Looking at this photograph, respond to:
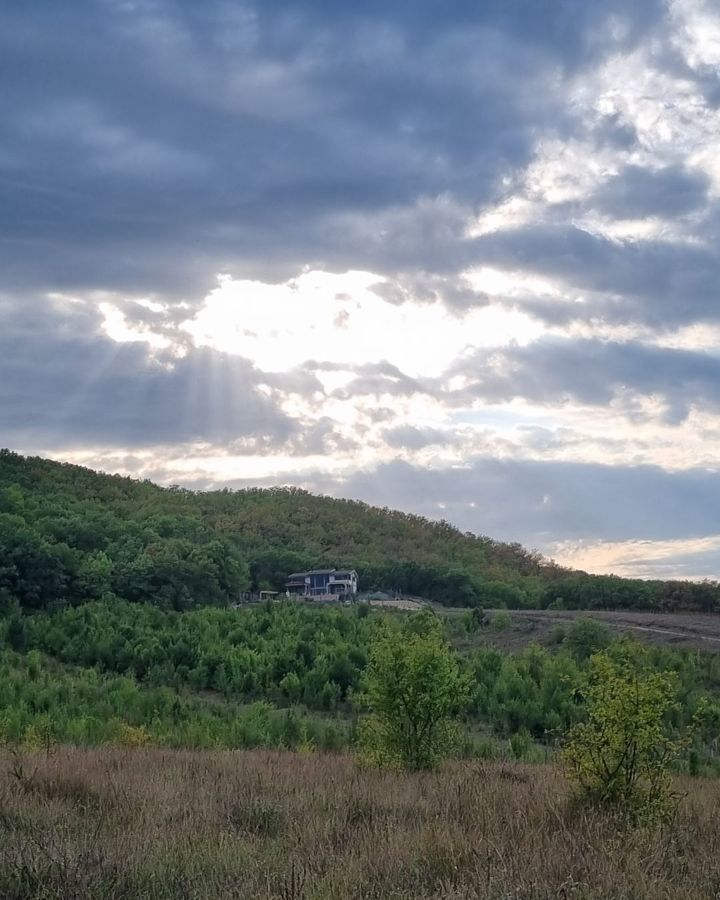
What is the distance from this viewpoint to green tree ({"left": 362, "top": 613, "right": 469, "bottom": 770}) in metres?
14.3

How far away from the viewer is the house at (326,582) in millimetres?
73438

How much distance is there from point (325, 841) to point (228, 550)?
178ft

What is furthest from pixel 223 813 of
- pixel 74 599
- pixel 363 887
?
pixel 74 599

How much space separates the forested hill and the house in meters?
3.01

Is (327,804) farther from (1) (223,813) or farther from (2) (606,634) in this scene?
(2) (606,634)

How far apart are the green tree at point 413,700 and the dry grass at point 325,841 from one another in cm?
329

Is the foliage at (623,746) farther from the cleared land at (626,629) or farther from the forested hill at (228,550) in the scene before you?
the forested hill at (228,550)

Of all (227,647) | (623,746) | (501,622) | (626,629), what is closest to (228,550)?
(227,647)

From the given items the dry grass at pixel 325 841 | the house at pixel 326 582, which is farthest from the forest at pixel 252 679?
the house at pixel 326 582

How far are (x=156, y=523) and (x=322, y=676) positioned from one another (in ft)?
142

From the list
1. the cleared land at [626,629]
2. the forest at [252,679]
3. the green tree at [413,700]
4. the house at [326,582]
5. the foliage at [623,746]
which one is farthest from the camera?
the house at [326,582]

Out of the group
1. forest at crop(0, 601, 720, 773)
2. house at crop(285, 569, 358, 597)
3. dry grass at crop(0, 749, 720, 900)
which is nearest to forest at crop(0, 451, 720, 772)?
forest at crop(0, 601, 720, 773)

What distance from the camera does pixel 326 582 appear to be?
74312 millimetres

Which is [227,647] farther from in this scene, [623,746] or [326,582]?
[326,582]
